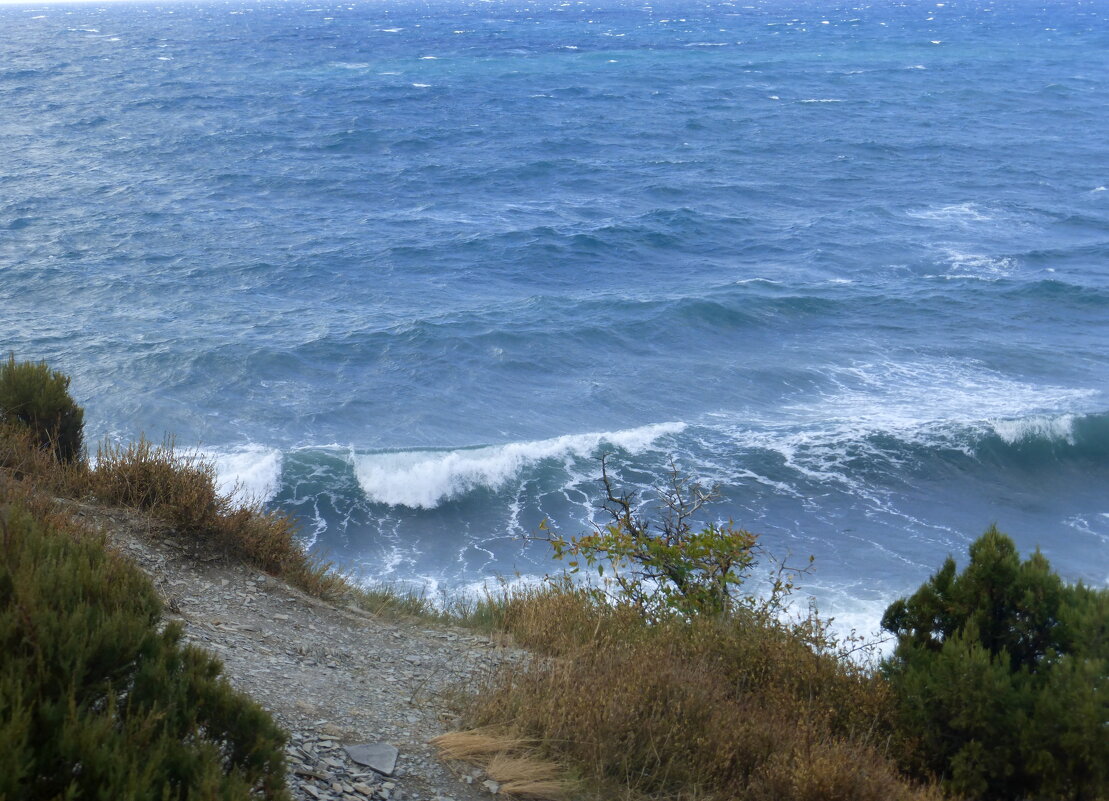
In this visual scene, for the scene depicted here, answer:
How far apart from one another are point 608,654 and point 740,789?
123 cm

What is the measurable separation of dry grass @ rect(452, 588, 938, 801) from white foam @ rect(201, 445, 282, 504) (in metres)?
11.0

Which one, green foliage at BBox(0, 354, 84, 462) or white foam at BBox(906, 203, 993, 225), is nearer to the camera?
green foliage at BBox(0, 354, 84, 462)

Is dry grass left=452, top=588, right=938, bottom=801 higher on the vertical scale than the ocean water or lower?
higher

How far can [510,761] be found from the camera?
4742 millimetres

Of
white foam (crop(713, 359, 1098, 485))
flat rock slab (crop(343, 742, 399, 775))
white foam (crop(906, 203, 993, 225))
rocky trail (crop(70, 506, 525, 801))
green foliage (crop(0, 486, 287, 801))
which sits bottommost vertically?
white foam (crop(713, 359, 1098, 485))

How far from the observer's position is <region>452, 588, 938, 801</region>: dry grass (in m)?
4.73

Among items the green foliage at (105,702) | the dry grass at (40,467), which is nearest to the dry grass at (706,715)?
the green foliage at (105,702)

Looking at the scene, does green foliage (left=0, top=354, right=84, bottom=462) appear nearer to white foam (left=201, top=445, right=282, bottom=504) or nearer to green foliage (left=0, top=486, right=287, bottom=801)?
green foliage (left=0, top=486, right=287, bottom=801)

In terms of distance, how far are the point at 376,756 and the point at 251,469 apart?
41.1 feet

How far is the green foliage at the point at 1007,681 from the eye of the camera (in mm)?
5094

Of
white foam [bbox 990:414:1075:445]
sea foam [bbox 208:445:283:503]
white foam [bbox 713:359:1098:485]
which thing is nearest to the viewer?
sea foam [bbox 208:445:283:503]

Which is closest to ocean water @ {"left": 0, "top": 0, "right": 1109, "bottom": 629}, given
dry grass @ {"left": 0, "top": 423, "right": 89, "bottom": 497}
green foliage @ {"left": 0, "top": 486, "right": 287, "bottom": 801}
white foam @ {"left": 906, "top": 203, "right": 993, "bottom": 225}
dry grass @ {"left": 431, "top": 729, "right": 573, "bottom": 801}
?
white foam @ {"left": 906, "top": 203, "right": 993, "bottom": 225}

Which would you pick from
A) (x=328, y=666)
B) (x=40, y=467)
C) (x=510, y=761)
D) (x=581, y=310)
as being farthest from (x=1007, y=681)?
(x=581, y=310)

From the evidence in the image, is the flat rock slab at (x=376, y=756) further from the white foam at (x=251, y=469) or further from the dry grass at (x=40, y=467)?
the white foam at (x=251, y=469)
